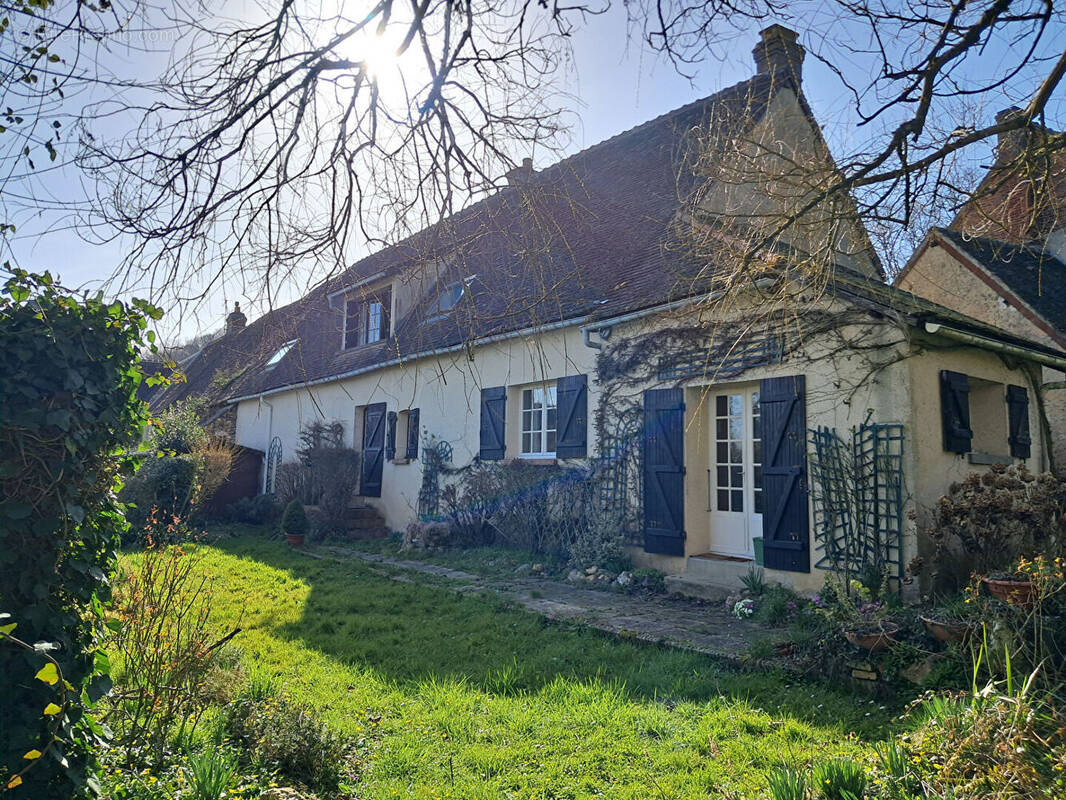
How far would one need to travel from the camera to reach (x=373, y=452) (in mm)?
14523

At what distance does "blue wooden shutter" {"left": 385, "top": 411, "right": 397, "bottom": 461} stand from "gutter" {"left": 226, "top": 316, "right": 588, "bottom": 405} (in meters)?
1.05

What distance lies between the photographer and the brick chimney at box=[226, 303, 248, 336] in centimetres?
328

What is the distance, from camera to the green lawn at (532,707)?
3.50 metres

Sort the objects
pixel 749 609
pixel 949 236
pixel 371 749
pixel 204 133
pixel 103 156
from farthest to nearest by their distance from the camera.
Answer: pixel 949 236, pixel 749 609, pixel 371 749, pixel 204 133, pixel 103 156

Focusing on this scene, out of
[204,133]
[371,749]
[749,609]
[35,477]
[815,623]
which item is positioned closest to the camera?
[35,477]

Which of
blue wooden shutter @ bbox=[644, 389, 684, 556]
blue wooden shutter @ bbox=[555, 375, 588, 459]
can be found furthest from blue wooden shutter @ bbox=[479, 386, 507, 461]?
blue wooden shutter @ bbox=[644, 389, 684, 556]

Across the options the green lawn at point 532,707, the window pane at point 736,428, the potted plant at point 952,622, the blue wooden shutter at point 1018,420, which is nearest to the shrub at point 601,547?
the window pane at point 736,428

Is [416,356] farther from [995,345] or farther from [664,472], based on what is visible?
[995,345]

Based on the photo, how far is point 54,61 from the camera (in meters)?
2.87

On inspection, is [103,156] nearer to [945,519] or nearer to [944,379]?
[945,519]

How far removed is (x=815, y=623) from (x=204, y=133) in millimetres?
5690

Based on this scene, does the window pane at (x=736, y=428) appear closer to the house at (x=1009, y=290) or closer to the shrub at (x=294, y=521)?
the house at (x=1009, y=290)

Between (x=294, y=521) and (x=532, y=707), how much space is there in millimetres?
9580

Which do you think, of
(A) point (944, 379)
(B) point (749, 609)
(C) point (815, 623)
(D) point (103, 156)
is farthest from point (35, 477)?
(A) point (944, 379)
